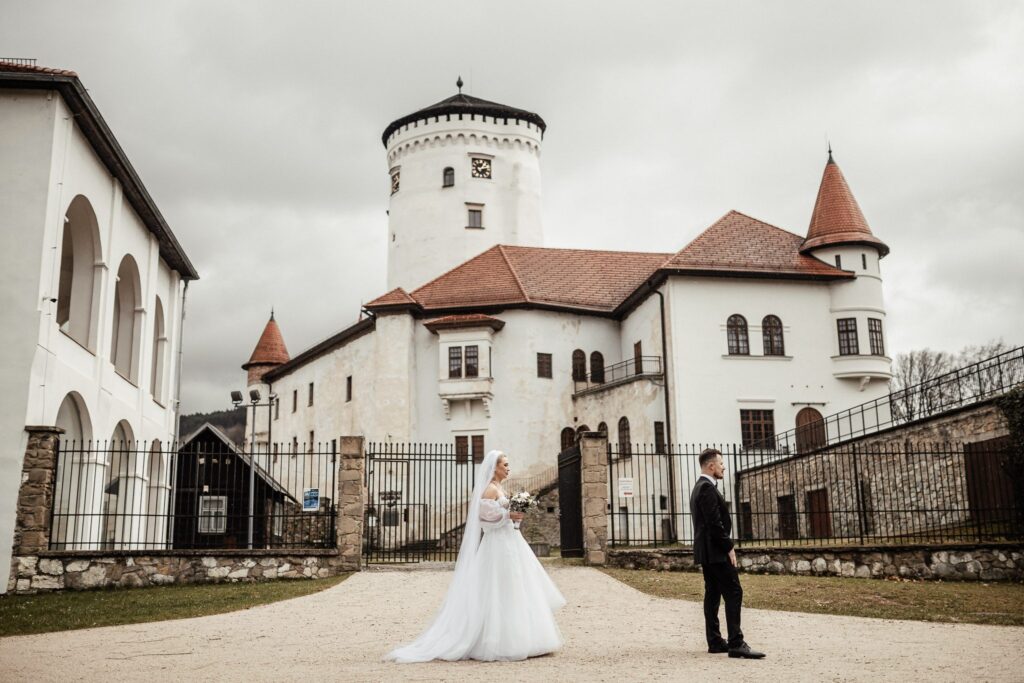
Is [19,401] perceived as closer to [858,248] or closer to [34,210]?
[34,210]

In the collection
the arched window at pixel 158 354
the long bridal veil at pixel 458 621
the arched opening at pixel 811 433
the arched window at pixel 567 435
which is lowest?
the long bridal veil at pixel 458 621

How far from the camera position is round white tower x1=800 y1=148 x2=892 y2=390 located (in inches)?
1460

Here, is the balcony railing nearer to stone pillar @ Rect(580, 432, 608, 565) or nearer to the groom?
stone pillar @ Rect(580, 432, 608, 565)

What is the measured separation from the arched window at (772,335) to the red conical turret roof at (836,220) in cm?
348

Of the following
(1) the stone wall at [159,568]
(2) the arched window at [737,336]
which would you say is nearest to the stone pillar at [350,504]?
(1) the stone wall at [159,568]

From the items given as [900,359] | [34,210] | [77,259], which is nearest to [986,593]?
[34,210]

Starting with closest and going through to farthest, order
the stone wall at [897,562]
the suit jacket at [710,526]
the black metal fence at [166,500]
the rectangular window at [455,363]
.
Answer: the suit jacket at [710,526], the stone wall at [897,562], the black metal fence at [166,500], the rectangular window at [455,363]

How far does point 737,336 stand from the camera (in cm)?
3719

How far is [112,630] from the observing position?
39.0 ft

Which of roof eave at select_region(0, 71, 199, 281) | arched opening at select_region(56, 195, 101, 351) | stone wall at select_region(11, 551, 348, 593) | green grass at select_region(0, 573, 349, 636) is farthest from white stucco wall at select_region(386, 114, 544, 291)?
green grass at select_region(0, 573, 349, 636)

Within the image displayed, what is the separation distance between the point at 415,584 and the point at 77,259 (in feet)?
39.4

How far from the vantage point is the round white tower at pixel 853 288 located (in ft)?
122

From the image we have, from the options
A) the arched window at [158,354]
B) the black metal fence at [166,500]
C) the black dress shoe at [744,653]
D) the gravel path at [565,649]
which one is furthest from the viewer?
the arched window at [158,354]

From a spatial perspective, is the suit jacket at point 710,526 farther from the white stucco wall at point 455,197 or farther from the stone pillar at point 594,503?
the white stucco wall at point 455,197
